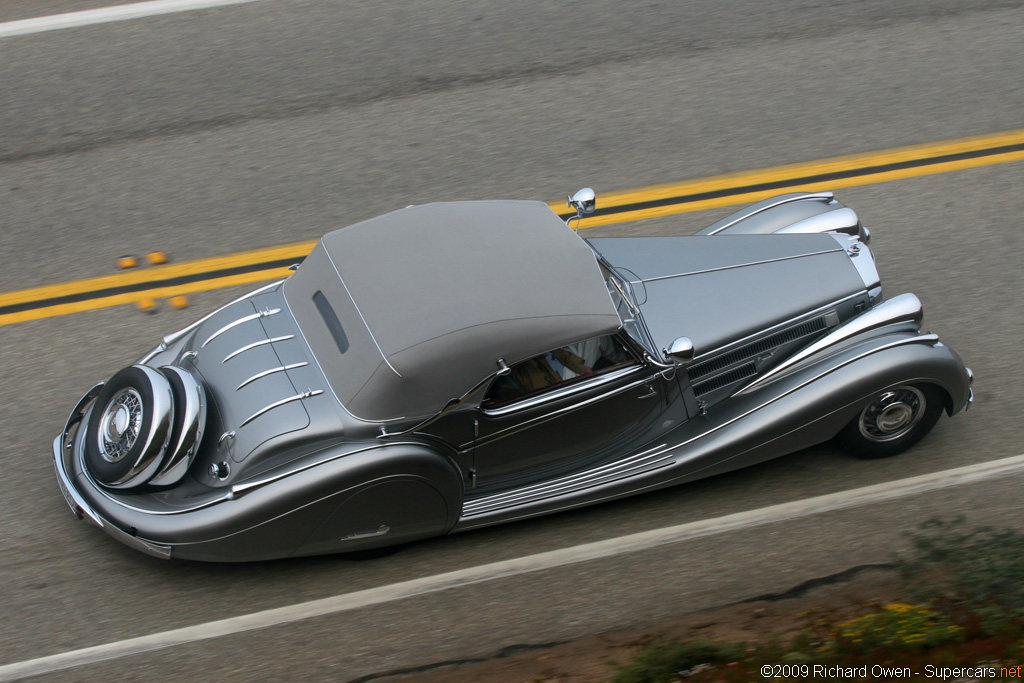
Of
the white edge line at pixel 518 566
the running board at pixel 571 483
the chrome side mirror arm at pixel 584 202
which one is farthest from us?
the chrome side mirror arm at pixel 584 202

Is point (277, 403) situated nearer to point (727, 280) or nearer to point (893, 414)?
point (727, 280)

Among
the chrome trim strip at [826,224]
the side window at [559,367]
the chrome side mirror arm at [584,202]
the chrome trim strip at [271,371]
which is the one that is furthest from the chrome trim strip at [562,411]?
the chrome trim strip at [826,224]

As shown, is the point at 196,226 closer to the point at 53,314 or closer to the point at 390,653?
the point at 53,314

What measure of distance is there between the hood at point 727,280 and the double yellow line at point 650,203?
1642 millimetres

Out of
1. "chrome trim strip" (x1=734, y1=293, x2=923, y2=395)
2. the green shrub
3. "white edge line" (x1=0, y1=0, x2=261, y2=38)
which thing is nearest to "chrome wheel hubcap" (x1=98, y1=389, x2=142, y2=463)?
"chrome trim strip" (x1=734, y1=293, x2=923, y2=395)

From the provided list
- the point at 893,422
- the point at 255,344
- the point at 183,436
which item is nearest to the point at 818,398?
the point at 893,422

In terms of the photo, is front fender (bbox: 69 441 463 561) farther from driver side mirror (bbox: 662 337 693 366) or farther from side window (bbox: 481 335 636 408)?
driver side mirror (bbox: 662 337 693 366)

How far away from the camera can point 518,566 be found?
5184 mm

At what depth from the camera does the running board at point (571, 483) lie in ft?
16.8

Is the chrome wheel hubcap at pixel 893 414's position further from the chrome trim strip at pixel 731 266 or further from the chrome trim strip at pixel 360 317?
the chrome trim strip at pixel 360 317

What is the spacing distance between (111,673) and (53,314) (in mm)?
3097

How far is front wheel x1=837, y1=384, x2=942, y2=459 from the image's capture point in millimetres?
5434

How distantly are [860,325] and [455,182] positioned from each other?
363 cm

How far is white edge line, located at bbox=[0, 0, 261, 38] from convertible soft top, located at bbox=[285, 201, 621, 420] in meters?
5.94
